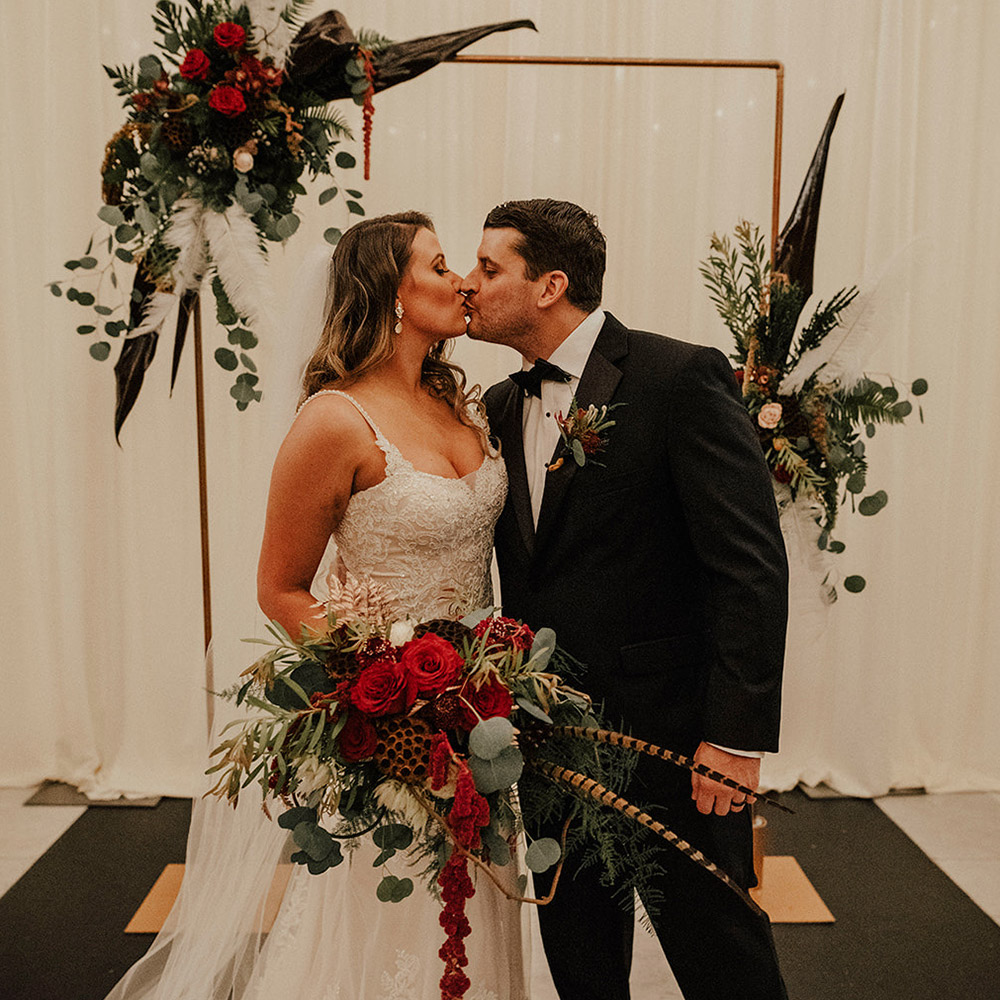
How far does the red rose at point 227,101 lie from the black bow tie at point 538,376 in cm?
95

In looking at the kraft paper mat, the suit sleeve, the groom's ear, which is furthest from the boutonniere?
the kraft paper mat

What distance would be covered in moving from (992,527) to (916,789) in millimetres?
1006

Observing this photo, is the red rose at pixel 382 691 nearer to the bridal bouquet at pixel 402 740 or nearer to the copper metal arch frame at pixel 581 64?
the bridal bouquet at pixel 402 740

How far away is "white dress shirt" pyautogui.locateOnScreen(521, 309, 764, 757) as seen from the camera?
1963 millimetres

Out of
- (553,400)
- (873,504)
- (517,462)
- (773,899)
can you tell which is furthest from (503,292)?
Answer: (773,899)

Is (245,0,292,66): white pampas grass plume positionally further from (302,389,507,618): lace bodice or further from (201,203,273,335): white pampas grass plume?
(302,389,507,618): lace bodice

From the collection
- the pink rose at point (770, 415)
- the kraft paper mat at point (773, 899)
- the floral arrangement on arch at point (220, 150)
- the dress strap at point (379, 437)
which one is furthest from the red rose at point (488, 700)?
the kraft paper mat at point (773, 899)

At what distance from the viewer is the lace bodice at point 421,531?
6.61 feet

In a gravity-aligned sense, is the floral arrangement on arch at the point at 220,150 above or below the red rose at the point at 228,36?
below

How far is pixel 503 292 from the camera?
6.48 ft

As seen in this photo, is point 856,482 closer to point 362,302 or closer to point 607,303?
point 607,303

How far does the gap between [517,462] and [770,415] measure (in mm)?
889

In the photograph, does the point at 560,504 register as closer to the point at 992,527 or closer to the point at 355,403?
the point at 355,403

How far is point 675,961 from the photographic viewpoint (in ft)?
6.27
